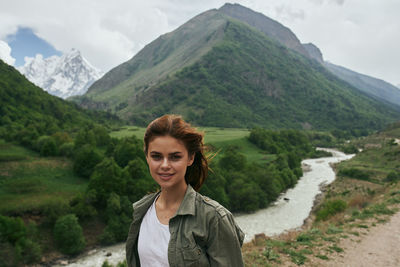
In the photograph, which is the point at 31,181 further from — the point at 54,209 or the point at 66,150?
the point at 66,150

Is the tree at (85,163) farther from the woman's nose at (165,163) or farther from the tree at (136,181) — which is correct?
the woman's nose at (165,163)

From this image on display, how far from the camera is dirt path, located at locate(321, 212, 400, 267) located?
13.0 meters

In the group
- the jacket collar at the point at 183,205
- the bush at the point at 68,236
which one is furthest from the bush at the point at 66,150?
the jacket collar at the point at 183,205

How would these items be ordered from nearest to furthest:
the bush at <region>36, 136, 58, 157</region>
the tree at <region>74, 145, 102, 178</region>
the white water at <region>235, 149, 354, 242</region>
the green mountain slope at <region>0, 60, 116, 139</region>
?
the white water at <region>235, 149, 354, 242</region>, the tree at <region>74, 145, 102, 178</region>, the bush at <region>36, 136, 58, 157</region>, the green mountain slope at <region>0, 60, 116, 139</region>

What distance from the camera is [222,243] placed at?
2.83 meters

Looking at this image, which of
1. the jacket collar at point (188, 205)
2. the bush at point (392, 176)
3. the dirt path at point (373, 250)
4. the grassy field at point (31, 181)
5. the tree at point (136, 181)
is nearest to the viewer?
the jacket collar at point (188, 205)

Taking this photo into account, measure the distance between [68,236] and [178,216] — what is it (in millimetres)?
39913

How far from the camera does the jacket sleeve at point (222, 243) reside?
9.25 feet

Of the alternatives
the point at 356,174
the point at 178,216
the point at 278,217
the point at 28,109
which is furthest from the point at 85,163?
the point at 28,109

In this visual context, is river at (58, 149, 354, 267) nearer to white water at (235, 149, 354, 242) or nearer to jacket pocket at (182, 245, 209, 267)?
white water at (235, 149, 354, 242)

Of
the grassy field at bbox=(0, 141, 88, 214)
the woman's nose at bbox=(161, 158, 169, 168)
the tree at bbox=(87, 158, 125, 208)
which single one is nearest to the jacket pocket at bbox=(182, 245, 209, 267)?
the woman's nose at bbox=(161, 158, 169, 168)

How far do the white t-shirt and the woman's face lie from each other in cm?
52

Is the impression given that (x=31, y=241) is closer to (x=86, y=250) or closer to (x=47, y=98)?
(x=86, y=250)

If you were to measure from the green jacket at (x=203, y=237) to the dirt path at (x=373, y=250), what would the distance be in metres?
12.2
